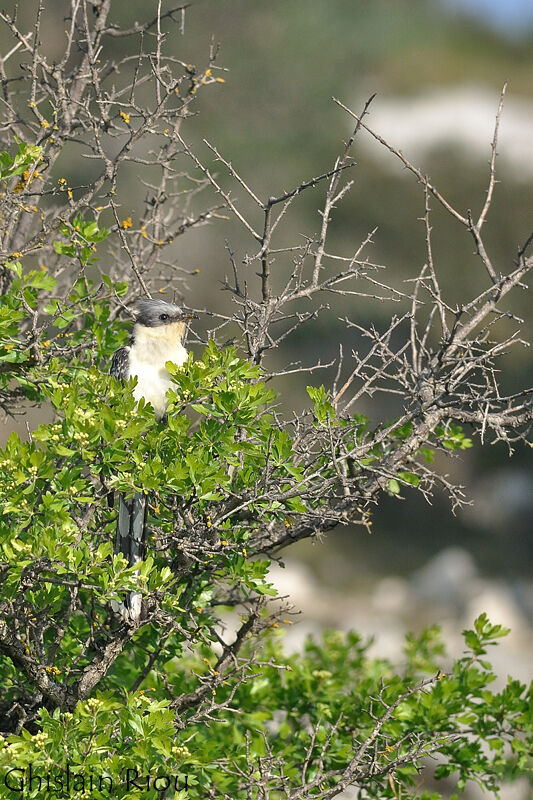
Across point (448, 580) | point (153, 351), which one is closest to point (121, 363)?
point (153, 351)

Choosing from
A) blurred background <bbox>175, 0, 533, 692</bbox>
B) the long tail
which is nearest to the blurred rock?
blurred background <bbox>175, 0, 533, 692</bbox>

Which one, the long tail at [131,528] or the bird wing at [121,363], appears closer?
the long tail at [131,528]

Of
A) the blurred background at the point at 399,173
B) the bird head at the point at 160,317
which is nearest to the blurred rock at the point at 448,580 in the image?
the blurred background at the point at 399,173

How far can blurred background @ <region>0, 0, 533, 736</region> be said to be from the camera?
17.6 meters

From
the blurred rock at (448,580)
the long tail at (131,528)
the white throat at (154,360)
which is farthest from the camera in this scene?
the blurred rock at (448,580)

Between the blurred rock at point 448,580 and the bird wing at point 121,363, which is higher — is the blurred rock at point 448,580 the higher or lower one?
the higher one

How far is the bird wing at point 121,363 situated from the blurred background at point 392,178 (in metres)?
9.94

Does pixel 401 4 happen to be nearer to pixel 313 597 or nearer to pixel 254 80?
pixel 254 80

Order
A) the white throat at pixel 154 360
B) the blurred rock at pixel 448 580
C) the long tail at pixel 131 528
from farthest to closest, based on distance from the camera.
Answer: the blurred rock at pixel 448 580, the white throat at pixel 154 360, the long tail at pixel 131 528

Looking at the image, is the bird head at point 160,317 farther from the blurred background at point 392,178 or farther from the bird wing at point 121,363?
the blurred background at point 392,178

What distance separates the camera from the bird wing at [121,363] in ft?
14.3

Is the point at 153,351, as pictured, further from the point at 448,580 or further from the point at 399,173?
the point at 399,173

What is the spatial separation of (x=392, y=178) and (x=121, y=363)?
17.5 m

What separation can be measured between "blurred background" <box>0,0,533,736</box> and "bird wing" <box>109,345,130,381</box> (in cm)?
994
